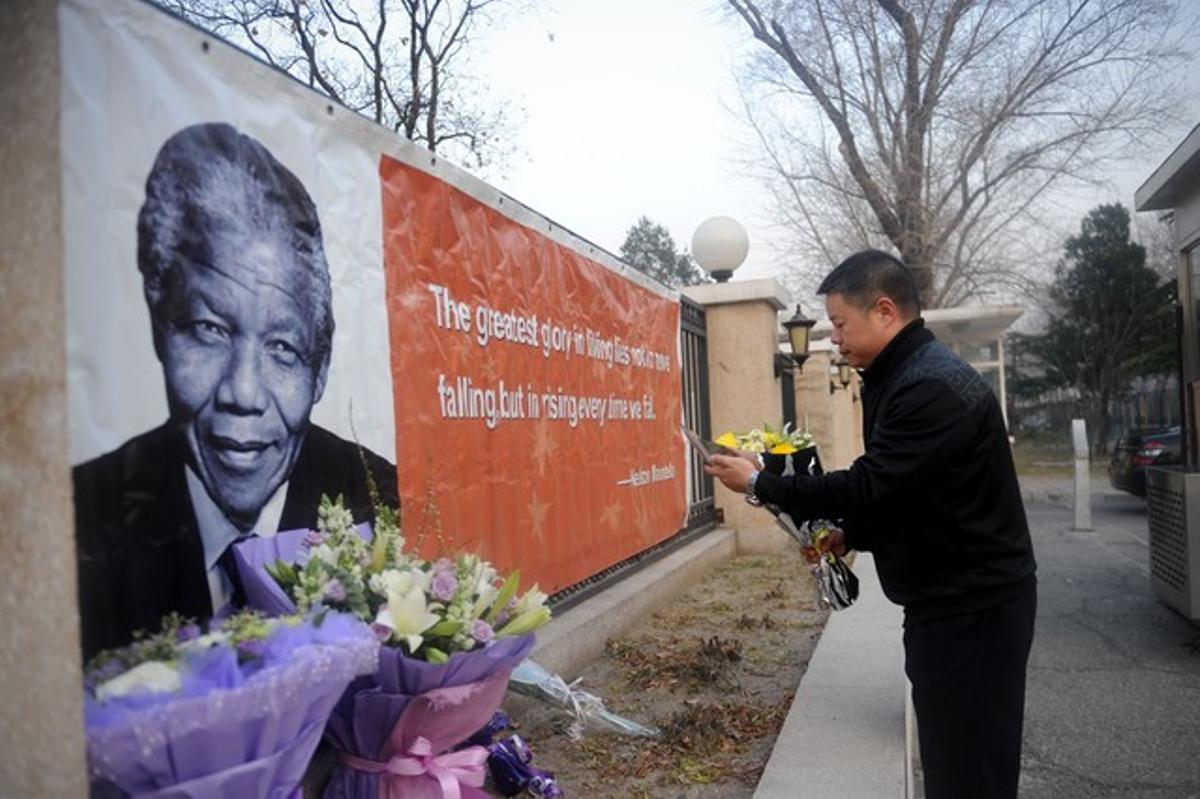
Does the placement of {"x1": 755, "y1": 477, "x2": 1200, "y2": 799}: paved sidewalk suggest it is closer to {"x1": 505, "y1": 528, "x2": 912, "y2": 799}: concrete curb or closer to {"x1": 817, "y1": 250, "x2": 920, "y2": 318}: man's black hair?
{"x1": 505, "y1": 528, "x2": 912, "y2": 799}: concrete curb

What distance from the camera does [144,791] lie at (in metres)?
1.56

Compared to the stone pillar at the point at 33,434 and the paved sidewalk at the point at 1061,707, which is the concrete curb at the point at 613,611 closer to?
the paved sidewalk at the point at 1061,707

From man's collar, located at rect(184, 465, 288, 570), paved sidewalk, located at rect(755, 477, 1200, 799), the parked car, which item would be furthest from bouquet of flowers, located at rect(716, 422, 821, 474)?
the parked car

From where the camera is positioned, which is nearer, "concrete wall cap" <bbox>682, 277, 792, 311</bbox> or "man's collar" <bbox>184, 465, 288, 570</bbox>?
"man's collar" <bbox>184, 465, 288, 570</bbox>

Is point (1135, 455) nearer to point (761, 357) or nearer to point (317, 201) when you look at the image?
point (761, 357)

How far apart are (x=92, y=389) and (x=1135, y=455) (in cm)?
1719

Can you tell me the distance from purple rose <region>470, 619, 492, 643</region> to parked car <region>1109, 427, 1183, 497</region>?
619 inches

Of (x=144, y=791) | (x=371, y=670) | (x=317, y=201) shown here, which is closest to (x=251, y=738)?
(x=144, y=791)

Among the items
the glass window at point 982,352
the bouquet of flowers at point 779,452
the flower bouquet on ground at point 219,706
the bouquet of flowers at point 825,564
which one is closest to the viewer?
the flower bouquet on ground at point 219,706

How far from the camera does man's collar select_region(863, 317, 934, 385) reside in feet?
9.32

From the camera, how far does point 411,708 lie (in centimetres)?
211

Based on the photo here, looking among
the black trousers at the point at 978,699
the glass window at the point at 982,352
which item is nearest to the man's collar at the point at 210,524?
the black trousers at the point at 978,699

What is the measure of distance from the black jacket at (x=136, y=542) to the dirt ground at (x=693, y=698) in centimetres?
191

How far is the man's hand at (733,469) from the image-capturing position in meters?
2.97
